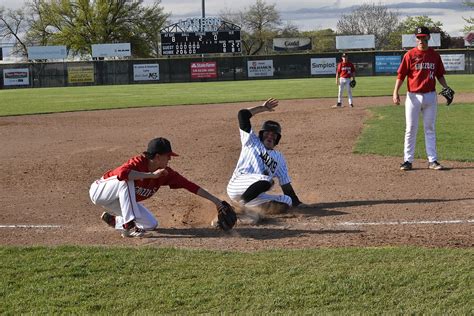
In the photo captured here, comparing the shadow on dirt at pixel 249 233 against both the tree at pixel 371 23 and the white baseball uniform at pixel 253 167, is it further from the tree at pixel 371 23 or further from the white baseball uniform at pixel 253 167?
the tree at pixel 371 23

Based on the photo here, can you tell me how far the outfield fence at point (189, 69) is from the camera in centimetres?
4606

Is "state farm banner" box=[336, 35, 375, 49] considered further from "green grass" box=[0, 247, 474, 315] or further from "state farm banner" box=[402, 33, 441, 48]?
"green grass" box=[0, 247, 474, 315]

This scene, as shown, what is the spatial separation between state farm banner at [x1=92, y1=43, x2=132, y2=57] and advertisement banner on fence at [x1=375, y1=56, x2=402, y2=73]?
74.5 ft

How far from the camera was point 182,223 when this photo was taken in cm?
677

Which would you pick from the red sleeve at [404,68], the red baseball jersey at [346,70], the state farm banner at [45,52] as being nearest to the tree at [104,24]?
the state farm banner at [45,52]

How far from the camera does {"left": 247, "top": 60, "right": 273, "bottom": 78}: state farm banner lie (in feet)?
152

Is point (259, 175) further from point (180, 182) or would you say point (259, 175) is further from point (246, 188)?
point (180, 182)

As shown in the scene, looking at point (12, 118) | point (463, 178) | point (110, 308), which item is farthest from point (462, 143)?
point (12, 118)

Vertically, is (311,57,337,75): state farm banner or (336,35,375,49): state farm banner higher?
(336,35,375,49): state farm banner

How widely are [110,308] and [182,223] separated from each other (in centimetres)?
263

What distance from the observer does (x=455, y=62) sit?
45562 mm

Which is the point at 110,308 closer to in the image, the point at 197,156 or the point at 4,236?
the point at 4,236

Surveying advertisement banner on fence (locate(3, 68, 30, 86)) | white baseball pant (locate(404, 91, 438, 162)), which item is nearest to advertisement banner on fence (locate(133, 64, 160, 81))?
advertisement banner on fence (locate(3, 68, 30, 86))

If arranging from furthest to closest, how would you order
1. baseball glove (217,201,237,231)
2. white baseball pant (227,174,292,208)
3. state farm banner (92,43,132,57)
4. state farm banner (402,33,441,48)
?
state farm banner (402,33,441,48) < state farm banner (92,43,132,57) < white baseball pant (227,174,292,208) < baseball glove (217,201,237,231)
